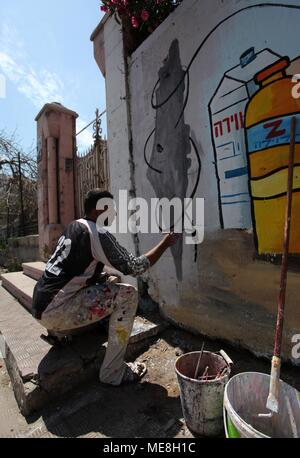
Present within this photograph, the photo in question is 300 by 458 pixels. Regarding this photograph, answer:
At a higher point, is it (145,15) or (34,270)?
(145,15)

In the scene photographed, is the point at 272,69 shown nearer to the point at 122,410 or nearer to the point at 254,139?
the point at 254,139

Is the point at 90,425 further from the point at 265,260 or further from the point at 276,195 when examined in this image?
the point at 276,195

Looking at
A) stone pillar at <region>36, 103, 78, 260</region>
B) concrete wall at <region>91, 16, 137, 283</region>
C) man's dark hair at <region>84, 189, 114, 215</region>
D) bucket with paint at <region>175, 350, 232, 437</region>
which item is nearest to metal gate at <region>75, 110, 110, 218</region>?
stone pillar at <region>36, 103, 78, 260</region>

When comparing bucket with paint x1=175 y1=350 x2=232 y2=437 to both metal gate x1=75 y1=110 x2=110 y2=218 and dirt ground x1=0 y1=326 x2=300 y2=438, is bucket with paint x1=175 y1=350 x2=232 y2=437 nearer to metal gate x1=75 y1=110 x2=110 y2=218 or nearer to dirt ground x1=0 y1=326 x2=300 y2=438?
dirt ground x1=0 y1=326 x2=300 y2=438

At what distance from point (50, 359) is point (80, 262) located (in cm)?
95

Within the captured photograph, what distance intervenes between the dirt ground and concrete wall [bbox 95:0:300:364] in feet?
0.72

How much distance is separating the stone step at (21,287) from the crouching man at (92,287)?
1940mm

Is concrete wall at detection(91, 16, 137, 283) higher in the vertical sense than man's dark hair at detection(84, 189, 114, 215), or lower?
higher

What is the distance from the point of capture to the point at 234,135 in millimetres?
2471

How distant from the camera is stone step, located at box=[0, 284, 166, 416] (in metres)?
2.38

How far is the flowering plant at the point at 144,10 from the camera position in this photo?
3367 mm

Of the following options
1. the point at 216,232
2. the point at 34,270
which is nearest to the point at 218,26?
the point at 216,232

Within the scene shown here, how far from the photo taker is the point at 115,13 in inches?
153

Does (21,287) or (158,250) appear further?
(21,287)
